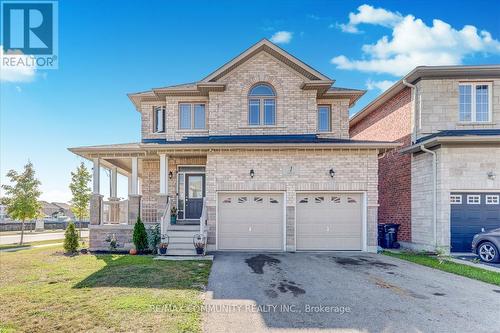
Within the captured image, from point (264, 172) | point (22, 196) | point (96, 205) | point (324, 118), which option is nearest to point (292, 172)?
point (264, 172)

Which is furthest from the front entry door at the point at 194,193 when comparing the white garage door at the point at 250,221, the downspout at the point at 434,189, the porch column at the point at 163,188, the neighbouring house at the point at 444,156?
the downspout at the point at 434,189

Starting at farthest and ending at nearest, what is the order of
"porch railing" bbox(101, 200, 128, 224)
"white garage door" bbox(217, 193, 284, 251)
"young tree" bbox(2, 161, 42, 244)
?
"young tree" bbox(2, 161, 42, 244) < "porch railing" bbox(101, 200, 128, 224) < "white garage door" bbox(217, 193, 284, 251)

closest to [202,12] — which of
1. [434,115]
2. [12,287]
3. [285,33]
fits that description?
[285,33]

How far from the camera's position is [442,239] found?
1160 centimetres

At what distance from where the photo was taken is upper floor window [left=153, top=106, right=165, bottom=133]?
15.1 m

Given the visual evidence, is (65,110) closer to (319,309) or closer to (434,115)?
(319,309)

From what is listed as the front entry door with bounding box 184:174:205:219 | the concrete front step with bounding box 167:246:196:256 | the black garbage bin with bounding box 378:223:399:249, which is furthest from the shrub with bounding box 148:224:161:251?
the black garbage bin with bounding box 378:223:399:249

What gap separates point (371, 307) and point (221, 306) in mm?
2864

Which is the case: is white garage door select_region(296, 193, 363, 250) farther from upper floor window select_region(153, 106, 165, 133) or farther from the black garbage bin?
upper floor window select_region(153, 106, 165, 133)

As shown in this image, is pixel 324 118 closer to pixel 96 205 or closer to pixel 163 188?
pixel 163 188

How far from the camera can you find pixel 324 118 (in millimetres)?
14570

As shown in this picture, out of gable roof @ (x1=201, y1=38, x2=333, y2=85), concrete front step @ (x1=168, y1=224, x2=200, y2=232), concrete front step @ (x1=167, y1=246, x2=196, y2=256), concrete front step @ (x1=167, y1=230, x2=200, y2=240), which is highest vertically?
gable roof @ (x1=201, y1=38, x2=333, y2=85)

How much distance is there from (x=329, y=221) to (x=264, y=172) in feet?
10.9

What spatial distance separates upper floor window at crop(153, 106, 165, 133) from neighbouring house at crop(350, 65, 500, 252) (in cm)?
1127
